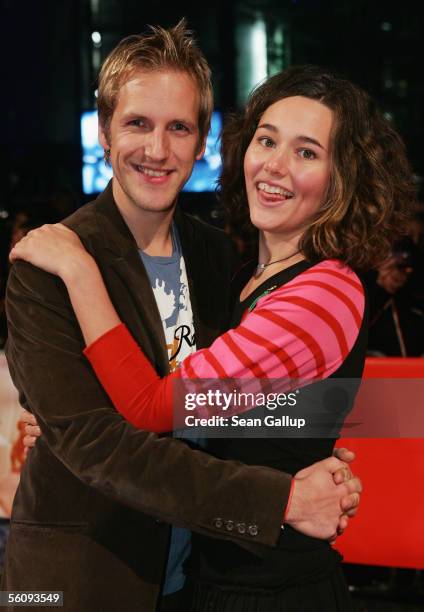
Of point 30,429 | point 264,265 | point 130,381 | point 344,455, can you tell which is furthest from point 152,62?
point 344,455

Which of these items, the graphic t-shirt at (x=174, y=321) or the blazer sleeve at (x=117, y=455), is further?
the graphic t-shirt at (x=174, y=321)

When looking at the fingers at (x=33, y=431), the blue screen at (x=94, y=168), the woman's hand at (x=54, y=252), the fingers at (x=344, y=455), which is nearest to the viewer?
the woman's hand at (x=54, y=252)

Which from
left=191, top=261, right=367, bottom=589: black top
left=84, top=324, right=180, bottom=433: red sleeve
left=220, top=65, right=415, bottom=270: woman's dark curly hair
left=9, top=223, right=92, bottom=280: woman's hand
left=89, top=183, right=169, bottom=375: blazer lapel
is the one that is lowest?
left=191, top=261, right=367, bottom=589: black top

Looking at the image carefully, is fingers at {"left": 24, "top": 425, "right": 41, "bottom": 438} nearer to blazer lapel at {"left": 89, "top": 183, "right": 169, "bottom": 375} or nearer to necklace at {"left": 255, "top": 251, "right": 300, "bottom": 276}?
blazer lapel at {"left": 89, "top": 183, "right": 169, "bottom": 375}

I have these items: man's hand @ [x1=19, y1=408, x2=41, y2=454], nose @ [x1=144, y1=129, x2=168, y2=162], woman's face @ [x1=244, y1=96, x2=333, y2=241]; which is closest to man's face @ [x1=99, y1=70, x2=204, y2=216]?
nose @ [x1=144, y1=129, x2=168, y2=162]

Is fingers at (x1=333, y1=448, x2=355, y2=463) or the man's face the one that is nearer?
fingers at (x1=333, y1=448, x2=355, y2=463)

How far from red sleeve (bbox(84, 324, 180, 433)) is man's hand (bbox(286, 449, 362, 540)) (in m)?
0.33

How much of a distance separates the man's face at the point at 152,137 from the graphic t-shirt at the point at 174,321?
161 millimetres

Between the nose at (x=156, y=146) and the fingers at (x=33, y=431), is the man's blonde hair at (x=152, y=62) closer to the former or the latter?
the nose at (x=156, y=146)

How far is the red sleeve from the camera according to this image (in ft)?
5.94

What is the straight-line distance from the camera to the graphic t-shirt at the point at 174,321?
2.07 metres

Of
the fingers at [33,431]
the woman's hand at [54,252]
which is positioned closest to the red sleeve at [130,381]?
the woman's hand at [54,252]

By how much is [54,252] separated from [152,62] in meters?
0.61

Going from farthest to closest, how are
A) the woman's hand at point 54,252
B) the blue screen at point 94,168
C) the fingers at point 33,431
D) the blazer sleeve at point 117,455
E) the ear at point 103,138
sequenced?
the blue screen at point 94,168 < the ear at point 103,138 < the fingers at point 33,431 < the woman's hand at point 54,252 < the blazer sleeve at point 117,455
